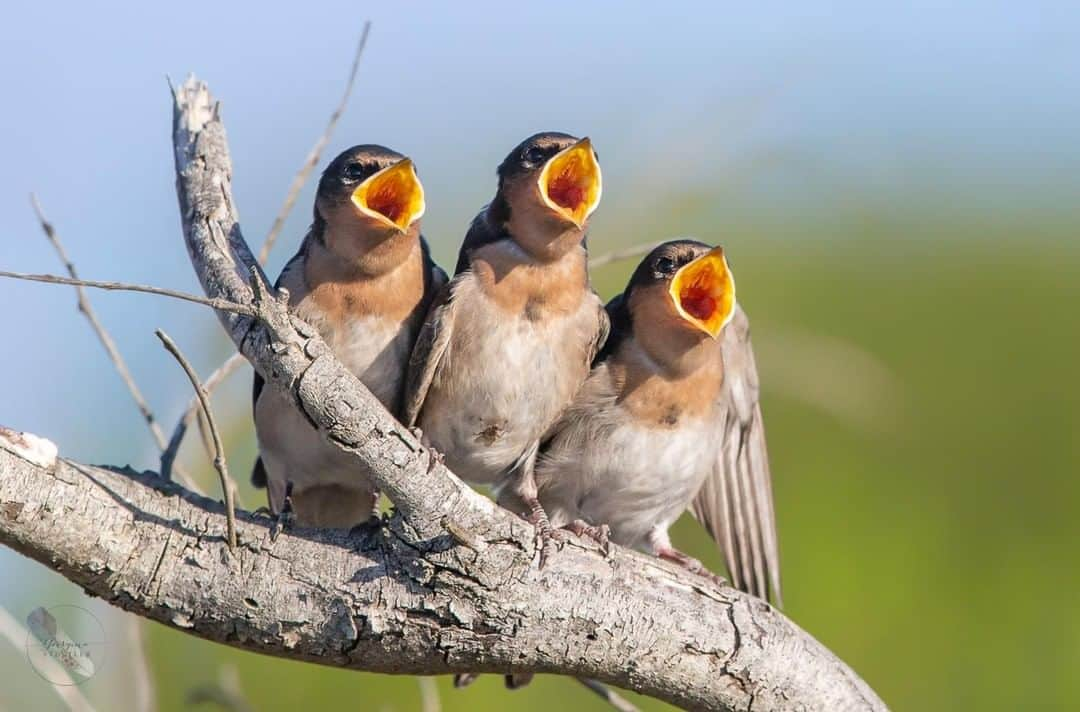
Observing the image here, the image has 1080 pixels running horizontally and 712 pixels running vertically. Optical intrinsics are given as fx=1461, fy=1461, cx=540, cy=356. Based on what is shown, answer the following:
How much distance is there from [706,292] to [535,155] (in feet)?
2.05

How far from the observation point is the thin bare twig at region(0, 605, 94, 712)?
320 cm

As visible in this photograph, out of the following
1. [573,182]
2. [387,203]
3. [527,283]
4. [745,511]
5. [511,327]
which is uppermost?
[573,182]

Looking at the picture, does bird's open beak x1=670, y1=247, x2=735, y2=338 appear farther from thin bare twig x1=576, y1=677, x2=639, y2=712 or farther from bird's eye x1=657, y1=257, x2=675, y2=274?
thin bare twig x1=576, y1=677, x2=639, y2=712

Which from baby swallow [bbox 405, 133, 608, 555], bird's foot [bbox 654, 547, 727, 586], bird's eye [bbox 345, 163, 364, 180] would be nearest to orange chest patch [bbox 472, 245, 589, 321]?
baby swallow [bbox 405, 133, 608, 555]

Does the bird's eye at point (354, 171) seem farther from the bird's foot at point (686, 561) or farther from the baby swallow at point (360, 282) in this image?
the bird's foot at point (686, 561)

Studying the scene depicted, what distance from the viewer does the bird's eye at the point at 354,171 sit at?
3830mm

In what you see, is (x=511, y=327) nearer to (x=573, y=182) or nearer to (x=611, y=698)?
(x=573, y=182)

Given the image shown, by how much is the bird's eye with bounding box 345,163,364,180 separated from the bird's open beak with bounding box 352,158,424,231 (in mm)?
51

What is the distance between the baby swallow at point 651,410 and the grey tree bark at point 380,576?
690 millimetres

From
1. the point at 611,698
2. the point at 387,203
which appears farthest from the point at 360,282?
the point at 611,698

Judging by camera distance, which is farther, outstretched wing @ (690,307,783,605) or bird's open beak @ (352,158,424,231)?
outstretched wing @ (690,307,783,605)

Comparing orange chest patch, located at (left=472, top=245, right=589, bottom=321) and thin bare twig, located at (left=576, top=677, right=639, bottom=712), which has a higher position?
orange chest patch, located at (left=472, top=245, right=589, bottom=321)

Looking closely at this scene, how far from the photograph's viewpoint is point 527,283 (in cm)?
396

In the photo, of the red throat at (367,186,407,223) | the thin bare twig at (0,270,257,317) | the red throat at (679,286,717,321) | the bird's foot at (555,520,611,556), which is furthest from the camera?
the red throat at (679,286,717,321)
